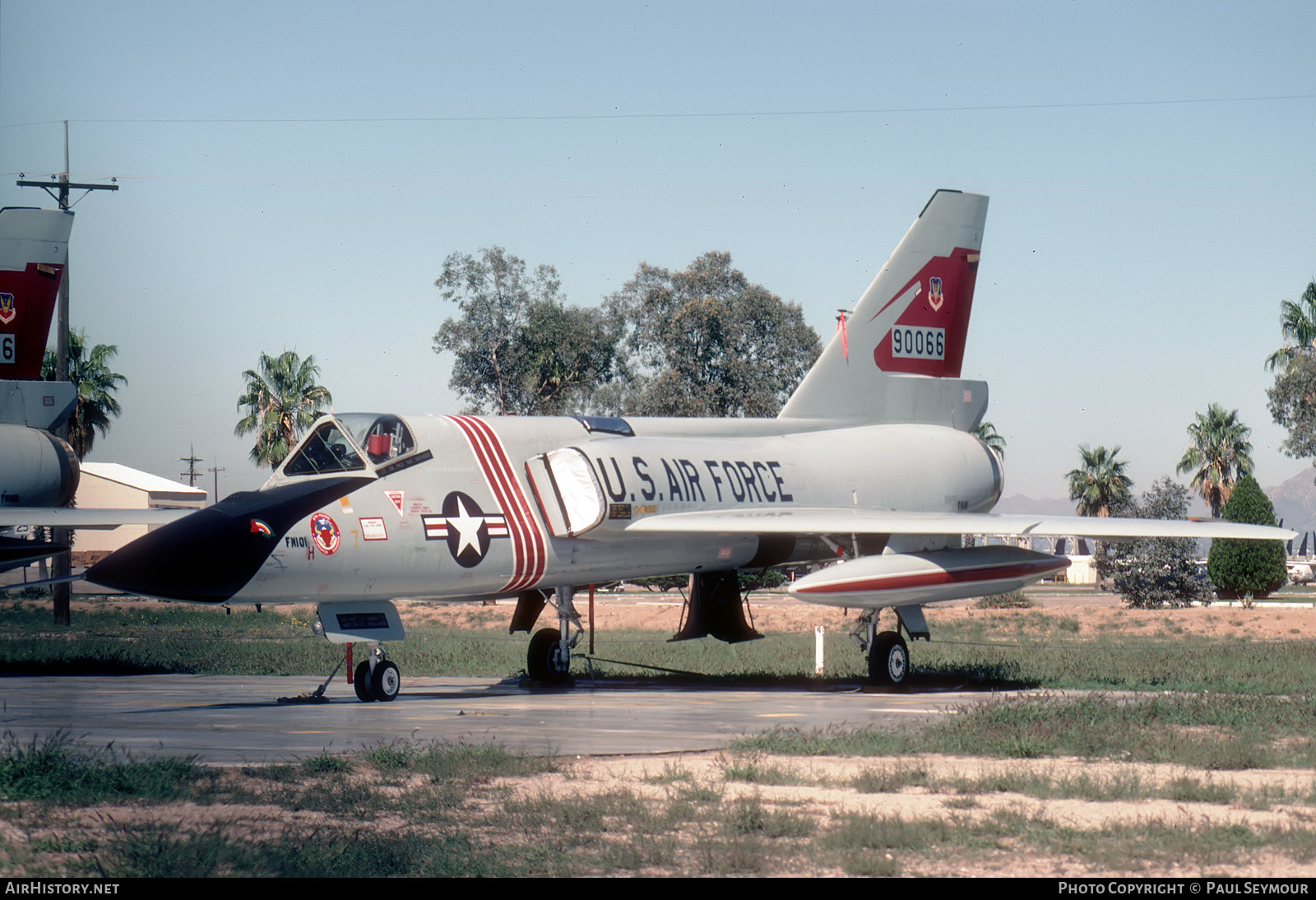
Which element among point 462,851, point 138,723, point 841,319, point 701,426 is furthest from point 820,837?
point 841,319

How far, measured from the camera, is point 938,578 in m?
19.0

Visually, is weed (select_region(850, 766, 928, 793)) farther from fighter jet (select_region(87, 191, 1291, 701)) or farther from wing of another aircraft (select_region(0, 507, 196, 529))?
wing of another aircraft (select_region(0, 507, 196, 529))

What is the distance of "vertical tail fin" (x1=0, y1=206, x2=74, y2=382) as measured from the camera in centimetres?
2241

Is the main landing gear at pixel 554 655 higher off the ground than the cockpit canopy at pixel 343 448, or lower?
lower

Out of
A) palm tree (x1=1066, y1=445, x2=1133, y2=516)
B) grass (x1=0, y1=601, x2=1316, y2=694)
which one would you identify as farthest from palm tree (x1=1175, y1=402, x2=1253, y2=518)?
grass (x1=0, y1=601, x2=1316, y2=694)

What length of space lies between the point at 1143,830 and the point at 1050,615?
3636 centimetres

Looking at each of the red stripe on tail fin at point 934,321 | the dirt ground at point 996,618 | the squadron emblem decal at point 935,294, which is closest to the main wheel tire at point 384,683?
the red stripe on tail fin at point 934,321

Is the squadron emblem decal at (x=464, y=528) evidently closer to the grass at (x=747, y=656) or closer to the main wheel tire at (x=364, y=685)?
the main wheel tire at (x=364, y=685)

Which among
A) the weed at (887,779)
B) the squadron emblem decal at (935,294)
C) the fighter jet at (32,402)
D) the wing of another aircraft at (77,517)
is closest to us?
the weed at (887,779)

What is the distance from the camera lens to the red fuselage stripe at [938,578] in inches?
708

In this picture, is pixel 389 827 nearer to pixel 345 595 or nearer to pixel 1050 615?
pixel 345 595

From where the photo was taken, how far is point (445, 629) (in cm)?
3997

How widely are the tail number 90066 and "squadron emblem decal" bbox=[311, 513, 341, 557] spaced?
10.8 meters

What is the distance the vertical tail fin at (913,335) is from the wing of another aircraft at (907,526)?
3590 millimetres
